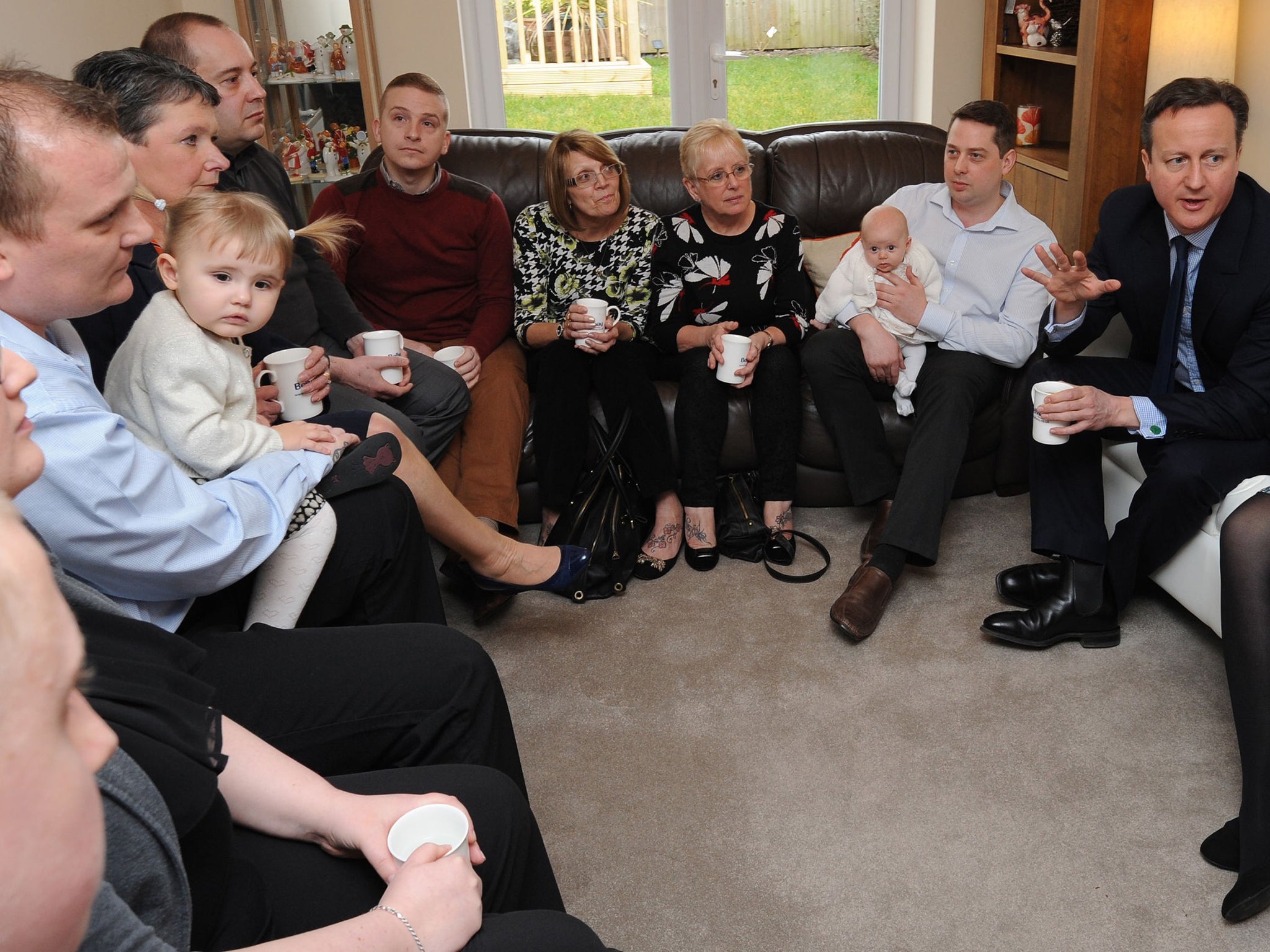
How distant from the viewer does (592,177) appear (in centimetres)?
281

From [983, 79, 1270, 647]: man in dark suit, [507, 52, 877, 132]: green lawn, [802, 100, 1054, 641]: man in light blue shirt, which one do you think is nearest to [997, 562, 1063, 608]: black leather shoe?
[983, 79, 1270, 647]: man in dark suit

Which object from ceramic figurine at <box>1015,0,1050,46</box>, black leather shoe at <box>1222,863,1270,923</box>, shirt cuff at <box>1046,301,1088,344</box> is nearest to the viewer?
black leather shoe at <box>1222,863,1270,923</box>

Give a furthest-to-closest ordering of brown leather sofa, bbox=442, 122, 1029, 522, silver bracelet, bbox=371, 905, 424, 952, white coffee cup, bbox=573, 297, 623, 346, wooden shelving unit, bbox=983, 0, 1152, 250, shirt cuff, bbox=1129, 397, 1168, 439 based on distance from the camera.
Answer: wooden shelving unit, bbox=983, 0, 1152, 250, brown leather sofa, bbox=442, 122, 1029, 522, white coffee cup, bbox=573, 297, 623, 346, shirt cuff, bbox=1129, 397, 1168, 439, silver bracelet, bbox=371, 905, 424, 952

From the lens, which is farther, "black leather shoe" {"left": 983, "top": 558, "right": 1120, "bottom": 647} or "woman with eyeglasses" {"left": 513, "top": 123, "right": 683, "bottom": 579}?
"woman with eyeglasses" {"left": 513, "top": 123, "right": 683, "bottom": 579}

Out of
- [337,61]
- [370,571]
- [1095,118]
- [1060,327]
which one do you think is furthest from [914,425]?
[337,61]

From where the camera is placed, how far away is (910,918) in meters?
1.67

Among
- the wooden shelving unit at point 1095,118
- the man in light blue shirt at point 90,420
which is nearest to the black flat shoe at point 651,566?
the man in light blue shirt at point 90,420

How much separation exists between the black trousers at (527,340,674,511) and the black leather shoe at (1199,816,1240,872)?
1451mm

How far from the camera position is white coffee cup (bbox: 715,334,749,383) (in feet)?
8.66

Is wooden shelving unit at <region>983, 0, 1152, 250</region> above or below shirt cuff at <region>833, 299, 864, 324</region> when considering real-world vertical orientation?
above

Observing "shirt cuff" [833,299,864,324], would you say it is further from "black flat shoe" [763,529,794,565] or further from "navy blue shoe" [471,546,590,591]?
"navy blue shoe" [471,546,590,591]

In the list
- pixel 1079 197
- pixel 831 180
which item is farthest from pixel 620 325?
pixel 1079 197

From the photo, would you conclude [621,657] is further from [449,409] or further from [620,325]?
[620,325]

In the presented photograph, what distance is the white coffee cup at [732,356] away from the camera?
264cm
